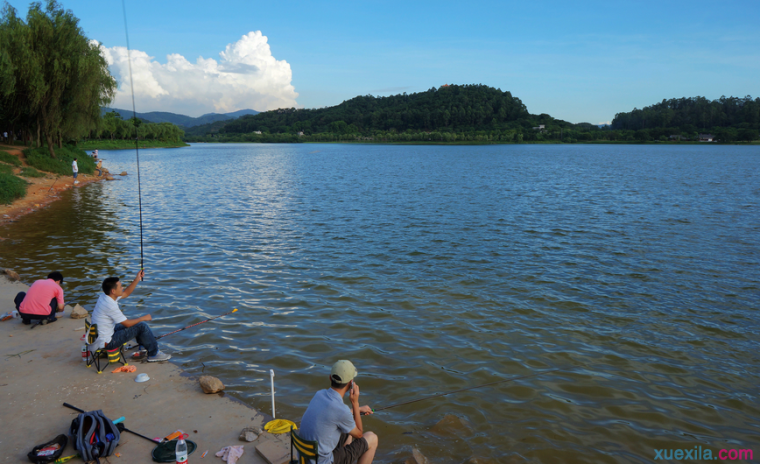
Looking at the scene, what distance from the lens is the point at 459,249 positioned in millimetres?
19219

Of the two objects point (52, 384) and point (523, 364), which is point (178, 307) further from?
point (523, 364)

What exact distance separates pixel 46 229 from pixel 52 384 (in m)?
17.6

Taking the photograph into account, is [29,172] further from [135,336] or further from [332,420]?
[332,420]

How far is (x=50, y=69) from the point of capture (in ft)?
121

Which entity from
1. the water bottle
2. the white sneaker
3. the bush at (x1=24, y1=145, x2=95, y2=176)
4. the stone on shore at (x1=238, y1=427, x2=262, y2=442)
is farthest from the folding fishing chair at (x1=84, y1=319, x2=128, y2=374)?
the bush at (x1=24, y1=145, x2=95, y2=176)

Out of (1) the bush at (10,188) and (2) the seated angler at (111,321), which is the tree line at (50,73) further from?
(2) the seated angler at (111,321)

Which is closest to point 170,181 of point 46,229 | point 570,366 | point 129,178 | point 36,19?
point 129,178

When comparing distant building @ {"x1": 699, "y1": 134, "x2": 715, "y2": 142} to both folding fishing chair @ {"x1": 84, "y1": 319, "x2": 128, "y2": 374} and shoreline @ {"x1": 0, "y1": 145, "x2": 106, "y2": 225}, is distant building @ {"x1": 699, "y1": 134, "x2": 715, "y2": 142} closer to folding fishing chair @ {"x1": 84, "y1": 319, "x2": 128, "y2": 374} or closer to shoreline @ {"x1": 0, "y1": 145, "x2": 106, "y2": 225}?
shoreline @ {"x1": 0, "y1": 145, "x2": 106, "y2": 225}

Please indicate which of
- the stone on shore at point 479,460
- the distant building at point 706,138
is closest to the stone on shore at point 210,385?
the stone on shore at point 479,460

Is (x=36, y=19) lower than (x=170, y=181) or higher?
higher

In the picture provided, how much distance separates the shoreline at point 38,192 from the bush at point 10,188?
0.30 m

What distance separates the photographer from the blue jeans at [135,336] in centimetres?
828

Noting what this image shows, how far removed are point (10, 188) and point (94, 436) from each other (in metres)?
29.1

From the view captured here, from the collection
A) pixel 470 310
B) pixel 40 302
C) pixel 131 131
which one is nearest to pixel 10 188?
pixel 40 302
